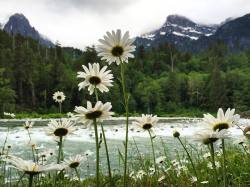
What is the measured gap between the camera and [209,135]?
190 cm

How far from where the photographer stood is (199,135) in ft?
6.40

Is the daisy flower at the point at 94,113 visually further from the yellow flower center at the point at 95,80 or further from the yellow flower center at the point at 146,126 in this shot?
the yellow flower center at the point at 146,126

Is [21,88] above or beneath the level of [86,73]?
above

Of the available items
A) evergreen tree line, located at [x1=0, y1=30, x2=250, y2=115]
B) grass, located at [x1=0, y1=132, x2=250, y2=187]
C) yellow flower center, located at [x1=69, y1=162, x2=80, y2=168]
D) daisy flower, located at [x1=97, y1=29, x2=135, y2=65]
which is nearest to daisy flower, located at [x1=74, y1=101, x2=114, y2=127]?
daisy flower, located at [x1=97, y1=29, x2=135, y2=65]

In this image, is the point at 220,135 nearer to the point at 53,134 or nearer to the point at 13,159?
the point at 13,159

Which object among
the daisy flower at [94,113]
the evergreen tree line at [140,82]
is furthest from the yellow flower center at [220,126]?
the evergreen tree line at [140,82]

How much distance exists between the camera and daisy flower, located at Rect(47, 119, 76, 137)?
2414 millimetres

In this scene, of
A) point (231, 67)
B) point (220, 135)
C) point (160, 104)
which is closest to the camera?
point (220, 135)

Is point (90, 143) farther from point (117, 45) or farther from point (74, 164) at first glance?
point (117, 45)

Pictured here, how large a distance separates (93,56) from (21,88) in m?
20.1

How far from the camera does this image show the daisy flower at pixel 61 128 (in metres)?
2.41

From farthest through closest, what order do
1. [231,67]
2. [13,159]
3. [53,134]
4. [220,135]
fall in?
[231,67] < [53,134] < [220,135] < [13,159]

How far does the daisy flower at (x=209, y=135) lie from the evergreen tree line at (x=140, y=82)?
2189 inches

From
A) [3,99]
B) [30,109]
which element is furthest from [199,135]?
[30,109]
